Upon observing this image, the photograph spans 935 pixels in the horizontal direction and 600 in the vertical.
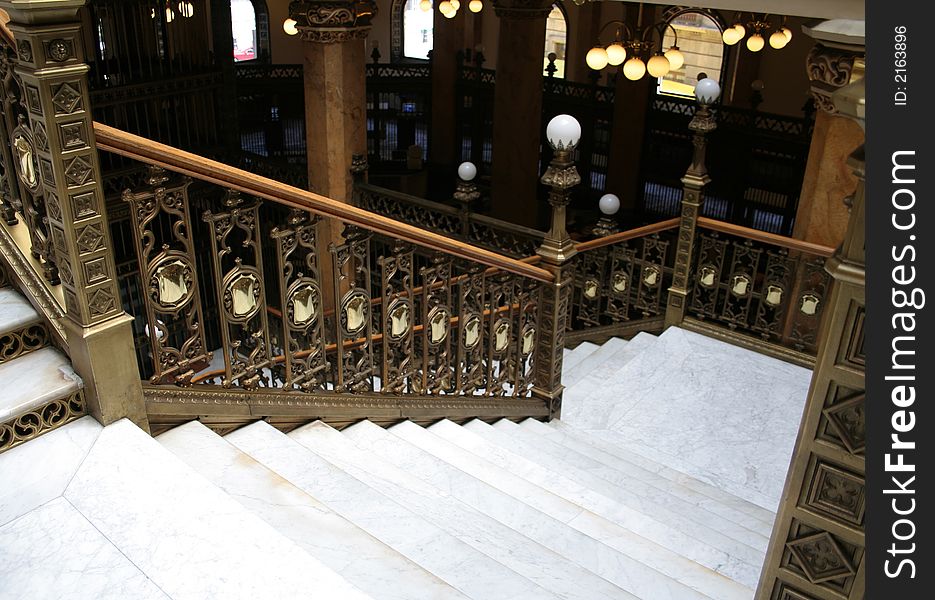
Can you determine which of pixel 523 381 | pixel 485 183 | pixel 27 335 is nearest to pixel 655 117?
pixel 485 183

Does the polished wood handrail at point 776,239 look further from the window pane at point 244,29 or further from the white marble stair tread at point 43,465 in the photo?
the window pane at point 244,29

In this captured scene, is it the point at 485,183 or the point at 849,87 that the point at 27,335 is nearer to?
the point at 849,87

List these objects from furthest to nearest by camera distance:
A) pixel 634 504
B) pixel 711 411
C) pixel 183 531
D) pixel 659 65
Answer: pixel 659 65 → pixel 711 411 → pixel 634 504 → pixel 183 531

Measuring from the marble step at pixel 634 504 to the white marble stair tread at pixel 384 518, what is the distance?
127 cm

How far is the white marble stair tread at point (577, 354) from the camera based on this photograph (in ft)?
20.8

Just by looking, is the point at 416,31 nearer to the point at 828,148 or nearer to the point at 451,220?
the point at 451,220

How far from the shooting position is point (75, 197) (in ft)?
7.80

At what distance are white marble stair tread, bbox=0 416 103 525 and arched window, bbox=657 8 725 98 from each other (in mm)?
13965

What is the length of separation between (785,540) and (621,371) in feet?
13.6

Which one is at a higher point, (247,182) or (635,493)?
(247,182)

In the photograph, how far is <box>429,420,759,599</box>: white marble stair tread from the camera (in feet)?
10.7

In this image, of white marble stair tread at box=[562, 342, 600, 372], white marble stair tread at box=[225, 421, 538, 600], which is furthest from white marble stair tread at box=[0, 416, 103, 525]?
white marble stair tread at box=[562, 342, 600, 372]

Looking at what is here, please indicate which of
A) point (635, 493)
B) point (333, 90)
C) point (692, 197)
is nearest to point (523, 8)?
point (333, 90)

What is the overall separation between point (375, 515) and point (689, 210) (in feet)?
14.8
